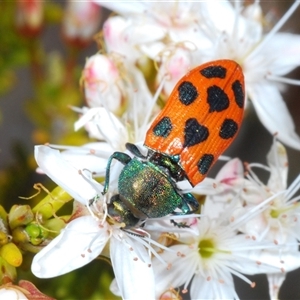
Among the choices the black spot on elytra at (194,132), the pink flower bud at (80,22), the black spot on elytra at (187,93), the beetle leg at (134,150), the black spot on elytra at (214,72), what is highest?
the black spot on elytra at (214,72)

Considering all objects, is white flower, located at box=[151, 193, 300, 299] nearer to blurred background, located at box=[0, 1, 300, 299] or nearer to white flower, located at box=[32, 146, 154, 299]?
white flower, located at box=[32, 146, 154, 299]

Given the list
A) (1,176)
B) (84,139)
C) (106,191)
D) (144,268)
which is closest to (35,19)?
(84,139)

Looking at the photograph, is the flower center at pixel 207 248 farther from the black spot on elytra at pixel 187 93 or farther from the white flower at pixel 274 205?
the black spot on elytra at pixel 187 93

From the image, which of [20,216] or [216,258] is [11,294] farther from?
[216,258]

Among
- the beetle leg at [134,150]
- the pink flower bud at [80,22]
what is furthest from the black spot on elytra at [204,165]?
the pink flower bud at [80,22]

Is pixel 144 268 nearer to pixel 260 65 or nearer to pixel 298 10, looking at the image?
pixel 260 65

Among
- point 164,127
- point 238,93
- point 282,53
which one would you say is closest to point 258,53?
point 282,53

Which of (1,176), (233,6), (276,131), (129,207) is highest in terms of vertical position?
(233,6)
